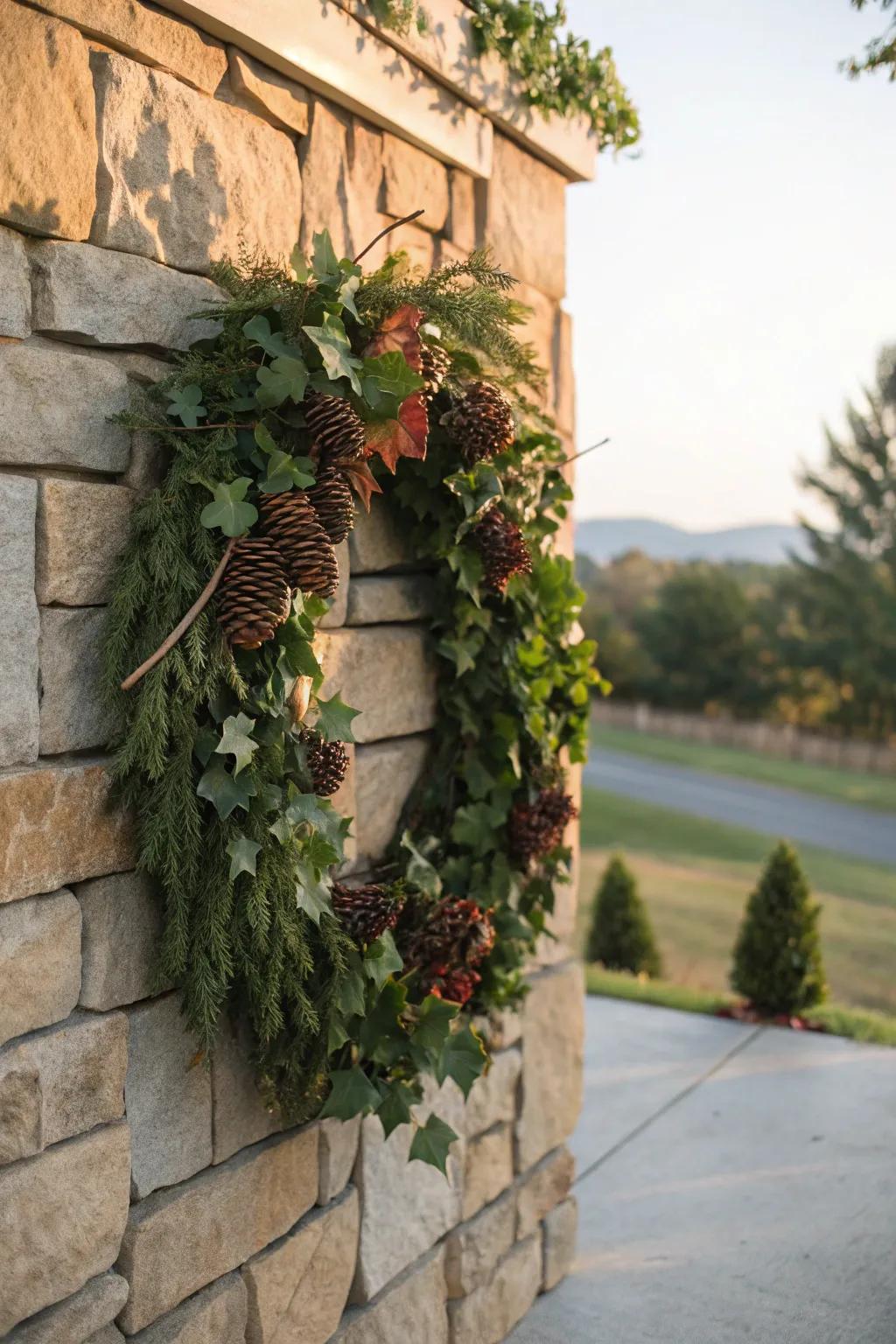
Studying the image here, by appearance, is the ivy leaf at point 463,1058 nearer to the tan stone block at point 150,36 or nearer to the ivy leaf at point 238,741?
the ivy leaf at point 238,741

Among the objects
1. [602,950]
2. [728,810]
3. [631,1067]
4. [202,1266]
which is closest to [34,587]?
[202,1266]

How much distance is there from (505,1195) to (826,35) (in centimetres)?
281

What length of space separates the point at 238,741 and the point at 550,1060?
A: 1.47 metres

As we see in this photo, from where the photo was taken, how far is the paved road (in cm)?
1734

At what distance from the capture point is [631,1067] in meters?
4.52

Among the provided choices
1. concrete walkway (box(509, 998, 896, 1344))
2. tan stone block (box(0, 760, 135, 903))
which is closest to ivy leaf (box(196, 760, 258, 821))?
tan stone block (box(0, 760, 135, 903))

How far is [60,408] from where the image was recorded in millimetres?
1569

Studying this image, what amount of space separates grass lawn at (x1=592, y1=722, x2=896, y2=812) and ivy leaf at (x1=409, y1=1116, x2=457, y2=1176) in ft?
62.7

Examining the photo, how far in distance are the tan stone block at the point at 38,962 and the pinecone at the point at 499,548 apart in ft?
3.18

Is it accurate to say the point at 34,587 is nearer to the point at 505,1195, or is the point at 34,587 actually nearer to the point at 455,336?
the point at 455,336

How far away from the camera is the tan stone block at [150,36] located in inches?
61.6

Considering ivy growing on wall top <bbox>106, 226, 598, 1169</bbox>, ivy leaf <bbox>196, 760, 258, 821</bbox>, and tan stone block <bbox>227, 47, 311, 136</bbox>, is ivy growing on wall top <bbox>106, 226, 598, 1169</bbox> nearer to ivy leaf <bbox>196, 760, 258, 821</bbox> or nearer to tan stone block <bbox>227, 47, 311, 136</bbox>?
ivy leaf <bbox>196, 760, 258, 821</bbox>

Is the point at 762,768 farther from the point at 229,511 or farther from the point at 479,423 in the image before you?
the point at 229,511

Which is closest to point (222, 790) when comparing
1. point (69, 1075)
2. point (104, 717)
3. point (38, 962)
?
point (104, 717)
